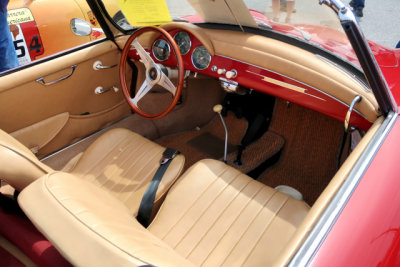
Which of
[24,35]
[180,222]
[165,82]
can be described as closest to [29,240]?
[180,222]

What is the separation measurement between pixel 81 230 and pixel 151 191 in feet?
3.05

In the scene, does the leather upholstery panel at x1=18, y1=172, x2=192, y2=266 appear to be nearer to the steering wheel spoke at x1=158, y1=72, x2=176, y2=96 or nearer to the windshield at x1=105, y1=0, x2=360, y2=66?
the steering wheel spoke at x1=158, y1=72, x2=176, y2=96

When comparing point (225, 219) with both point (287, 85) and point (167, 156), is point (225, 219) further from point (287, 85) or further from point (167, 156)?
point (287, 85)

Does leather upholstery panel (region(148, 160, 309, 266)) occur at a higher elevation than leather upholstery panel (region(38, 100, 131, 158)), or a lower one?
higher

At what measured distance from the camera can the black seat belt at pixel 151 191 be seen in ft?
5.62

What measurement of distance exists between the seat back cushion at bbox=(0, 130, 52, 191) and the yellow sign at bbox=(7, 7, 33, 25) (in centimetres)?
249

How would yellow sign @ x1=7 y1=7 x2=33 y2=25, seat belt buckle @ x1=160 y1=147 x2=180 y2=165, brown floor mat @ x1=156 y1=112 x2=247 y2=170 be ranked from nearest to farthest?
1. seat belt buckle @ x1=160 y1=147 x2=180 y2=165
2. brown floor mat @ x1=156 y1=112 x2=247 y2=170
3. yellow sign @ x1=7 y1=7 x2=33 y2=25

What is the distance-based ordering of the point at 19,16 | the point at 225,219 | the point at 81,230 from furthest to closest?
the point at 19,16 → the point at 225,219 → the point at 81,230

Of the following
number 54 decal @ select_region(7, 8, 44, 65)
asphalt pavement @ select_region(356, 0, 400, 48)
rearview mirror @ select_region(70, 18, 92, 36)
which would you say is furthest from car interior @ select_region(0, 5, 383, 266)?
asphalt pavement @ select_region(356, 0, 400, 48)

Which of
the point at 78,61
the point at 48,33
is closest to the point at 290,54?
the point at 78,61

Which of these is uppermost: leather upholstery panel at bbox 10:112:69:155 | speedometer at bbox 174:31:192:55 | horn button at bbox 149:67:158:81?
speedometer at bbox 174:31:192:55

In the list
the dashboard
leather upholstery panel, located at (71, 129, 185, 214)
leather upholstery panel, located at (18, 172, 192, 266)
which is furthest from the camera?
leather upholstery panel, located at (71, 129, 185, 214)

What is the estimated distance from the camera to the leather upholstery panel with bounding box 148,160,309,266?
1438 millimetres

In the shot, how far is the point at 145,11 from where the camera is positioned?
2.02 meters
